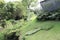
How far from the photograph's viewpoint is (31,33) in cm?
574

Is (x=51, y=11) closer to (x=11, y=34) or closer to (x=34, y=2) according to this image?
(x=11, y=34)

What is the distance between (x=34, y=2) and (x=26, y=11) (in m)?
1.76

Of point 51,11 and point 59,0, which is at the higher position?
point 59,0

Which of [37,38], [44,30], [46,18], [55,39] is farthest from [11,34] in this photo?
[55,39]

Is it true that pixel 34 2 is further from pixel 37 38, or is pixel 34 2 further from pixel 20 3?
pixel 37 38

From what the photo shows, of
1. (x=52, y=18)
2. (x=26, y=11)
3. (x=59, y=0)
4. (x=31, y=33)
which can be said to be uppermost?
(x=59, y=0)

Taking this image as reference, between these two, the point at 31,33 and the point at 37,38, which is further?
the point at 31,33

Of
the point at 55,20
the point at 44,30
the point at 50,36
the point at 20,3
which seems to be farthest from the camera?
the point at 20,3

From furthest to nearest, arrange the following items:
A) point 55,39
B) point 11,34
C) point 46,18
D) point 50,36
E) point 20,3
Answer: point 20,3
point 11,34
point 46,18
point 50,36
point 55,39

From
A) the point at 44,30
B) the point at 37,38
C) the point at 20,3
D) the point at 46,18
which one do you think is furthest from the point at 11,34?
the point at 20,3

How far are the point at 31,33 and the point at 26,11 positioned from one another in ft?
61.8

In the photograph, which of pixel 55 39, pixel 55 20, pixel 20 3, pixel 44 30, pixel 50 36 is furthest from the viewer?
pixel 20 3

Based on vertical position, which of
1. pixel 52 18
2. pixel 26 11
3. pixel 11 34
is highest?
pixel 52 18

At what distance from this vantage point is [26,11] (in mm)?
24500
